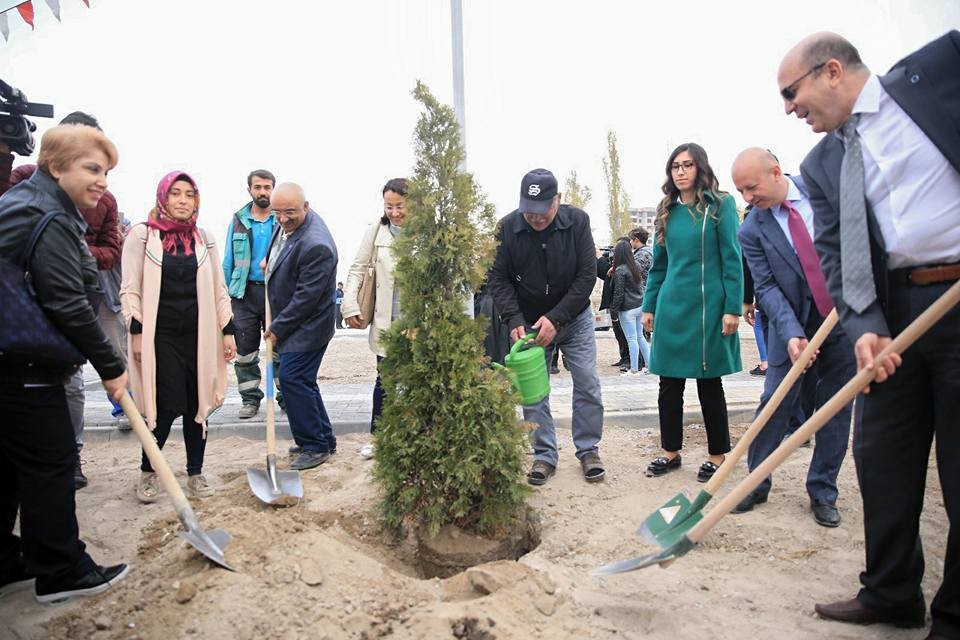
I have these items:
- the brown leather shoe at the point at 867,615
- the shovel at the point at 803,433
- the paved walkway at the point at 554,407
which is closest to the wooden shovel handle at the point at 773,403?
the shovel at the point at 803,433

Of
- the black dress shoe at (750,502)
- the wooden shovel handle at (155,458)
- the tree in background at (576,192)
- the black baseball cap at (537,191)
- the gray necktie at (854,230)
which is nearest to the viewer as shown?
the gray necktie at (854,230)

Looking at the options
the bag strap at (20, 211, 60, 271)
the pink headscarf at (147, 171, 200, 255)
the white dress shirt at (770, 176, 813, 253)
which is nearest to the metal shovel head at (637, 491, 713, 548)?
the white dress shirt at (770, 176, 813, 253)

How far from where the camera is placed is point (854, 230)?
251cm

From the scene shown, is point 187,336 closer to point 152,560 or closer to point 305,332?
point 305,332

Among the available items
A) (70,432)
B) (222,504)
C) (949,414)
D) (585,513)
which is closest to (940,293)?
(949,414)

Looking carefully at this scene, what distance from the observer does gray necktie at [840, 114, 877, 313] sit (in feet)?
8.18

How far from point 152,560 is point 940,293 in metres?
3.82

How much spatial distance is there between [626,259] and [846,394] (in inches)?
296

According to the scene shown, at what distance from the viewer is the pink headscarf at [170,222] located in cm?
416

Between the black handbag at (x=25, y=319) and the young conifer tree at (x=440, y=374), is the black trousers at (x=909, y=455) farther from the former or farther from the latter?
the black handbag at (x=25, y=319)

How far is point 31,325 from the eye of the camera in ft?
9.16

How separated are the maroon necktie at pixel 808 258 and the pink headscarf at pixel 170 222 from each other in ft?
12.2

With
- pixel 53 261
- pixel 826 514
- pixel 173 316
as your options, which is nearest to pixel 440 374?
pixel 53 261

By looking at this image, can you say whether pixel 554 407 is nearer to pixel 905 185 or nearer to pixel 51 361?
pixel 905 185
